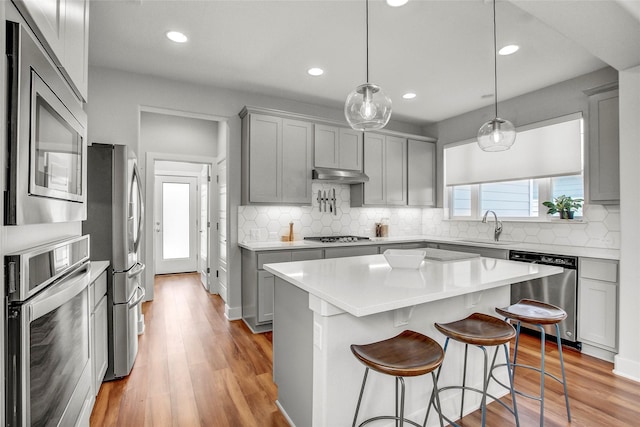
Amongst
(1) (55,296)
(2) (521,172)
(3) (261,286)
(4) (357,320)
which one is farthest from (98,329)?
(2) (521,172)

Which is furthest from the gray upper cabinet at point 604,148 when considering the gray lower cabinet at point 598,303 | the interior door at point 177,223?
the interior door at point 177,223

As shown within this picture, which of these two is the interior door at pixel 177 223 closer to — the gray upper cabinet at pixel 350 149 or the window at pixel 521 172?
the gray upper cabinet at pixel 350 149

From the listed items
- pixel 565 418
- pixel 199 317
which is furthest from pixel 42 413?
pixel 199 317

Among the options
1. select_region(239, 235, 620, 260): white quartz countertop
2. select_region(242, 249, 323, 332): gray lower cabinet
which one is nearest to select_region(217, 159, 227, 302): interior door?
select_region(239, 235, 620, 260): white quartz countertop

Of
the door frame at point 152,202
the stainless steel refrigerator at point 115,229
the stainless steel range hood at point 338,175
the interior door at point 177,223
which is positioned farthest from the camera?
the interior door at point 177,223

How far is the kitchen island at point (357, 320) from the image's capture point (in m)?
1.55

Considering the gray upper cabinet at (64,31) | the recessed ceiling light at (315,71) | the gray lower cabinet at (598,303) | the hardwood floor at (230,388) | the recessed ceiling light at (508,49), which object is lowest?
the hardwood floor at (230,388)

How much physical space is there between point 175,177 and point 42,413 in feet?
19.9

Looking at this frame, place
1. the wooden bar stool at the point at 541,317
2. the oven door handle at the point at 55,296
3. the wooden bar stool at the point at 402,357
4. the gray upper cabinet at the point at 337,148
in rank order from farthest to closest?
the gray upper cabinet at the point at 337,148
the wooden bar stool at the point at 541,317
the wooden bar stool at the point at 402,357
the oven door handle at the point at 55,296

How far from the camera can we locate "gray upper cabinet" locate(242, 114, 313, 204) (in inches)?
146

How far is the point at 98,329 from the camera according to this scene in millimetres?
2078

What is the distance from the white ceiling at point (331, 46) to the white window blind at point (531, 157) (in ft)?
1.70

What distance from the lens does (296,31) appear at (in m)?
2.64

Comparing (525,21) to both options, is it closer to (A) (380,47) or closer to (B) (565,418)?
(A) (380,47)
